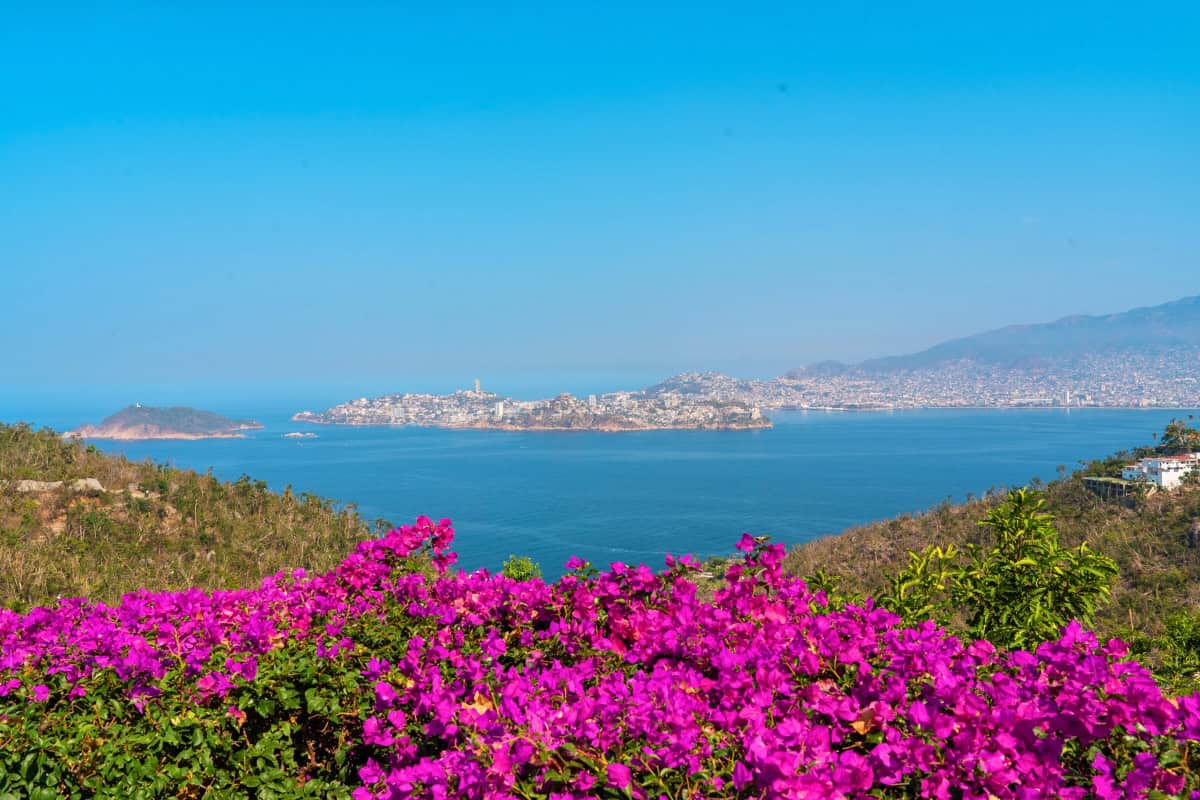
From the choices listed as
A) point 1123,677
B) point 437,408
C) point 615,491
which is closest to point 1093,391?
point 437,408

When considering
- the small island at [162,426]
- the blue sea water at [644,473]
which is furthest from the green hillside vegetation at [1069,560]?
the small island at [162,426]

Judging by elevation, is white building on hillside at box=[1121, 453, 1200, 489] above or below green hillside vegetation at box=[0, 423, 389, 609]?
below

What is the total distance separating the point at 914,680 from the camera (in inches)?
89.9

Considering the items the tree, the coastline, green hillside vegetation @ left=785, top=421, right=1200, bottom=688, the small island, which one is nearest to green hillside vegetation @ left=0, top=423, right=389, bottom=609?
green hillside vegetation @ left=785, top=421, right=1200, bottom=688

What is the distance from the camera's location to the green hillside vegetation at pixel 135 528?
1395cm

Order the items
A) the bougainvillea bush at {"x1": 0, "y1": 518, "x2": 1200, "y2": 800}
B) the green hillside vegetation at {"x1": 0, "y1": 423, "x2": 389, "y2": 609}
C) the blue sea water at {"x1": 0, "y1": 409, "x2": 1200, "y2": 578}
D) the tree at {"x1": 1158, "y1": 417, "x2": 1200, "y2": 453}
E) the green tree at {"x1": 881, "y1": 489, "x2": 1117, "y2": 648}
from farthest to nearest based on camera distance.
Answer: the blue sea water at {"x1": 0, "y1": 409, "x2": 1200, "y2": 578}, the tree at {"x1": 1158, "y1": 417, "x2": 1200, "y2": 453}, the green hillside vegetation at {"x1": 0, "y1": 423, "x2": 389, "y2": 609}, the green tree at {"x1": 881, "y1": 489, "x2": 1117, "y2": 648}, the bougainvillea bush at {"x1": 0, "y1": 518, "x2": 1200, "y2": 800}

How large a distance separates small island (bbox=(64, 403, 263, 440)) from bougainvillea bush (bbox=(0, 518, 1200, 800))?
11160 cm

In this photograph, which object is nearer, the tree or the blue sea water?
the tree

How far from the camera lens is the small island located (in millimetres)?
104312

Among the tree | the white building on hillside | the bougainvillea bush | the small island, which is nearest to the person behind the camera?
the bougainvillea bush

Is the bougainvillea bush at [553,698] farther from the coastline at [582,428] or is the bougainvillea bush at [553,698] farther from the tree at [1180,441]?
the coastline at [582,428]

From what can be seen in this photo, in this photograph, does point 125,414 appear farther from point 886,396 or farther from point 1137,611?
point 886,396

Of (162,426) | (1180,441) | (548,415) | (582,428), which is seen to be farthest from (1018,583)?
(548,415)

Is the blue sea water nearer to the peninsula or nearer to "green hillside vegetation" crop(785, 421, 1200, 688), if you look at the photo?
the peninsula
